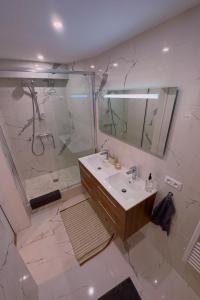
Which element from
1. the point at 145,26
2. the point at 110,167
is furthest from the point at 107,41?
the point at 110,167

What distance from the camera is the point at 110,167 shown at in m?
1.97

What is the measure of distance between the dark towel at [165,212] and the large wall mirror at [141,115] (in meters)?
0.45

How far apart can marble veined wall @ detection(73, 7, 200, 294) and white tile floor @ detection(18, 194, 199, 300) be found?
16 cm

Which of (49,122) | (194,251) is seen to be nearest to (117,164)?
(194,251)

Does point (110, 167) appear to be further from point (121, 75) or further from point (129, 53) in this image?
point (129, 53)

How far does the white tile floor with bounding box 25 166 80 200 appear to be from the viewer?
98.6 inches

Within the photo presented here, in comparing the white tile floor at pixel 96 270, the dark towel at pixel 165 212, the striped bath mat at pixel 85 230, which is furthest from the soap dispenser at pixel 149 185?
the striped bath mat at pixel 85 230

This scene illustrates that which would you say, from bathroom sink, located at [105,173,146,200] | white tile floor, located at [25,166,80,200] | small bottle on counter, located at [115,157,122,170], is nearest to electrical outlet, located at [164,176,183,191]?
bathroom sink, located at [105,173,146,200]

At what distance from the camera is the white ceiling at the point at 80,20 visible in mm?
830

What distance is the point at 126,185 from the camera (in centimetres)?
165

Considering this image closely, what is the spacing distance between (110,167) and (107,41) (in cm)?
151

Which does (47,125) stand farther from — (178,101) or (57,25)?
(178,101)

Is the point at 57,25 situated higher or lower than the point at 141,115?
higher

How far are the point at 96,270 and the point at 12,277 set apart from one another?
92cm
